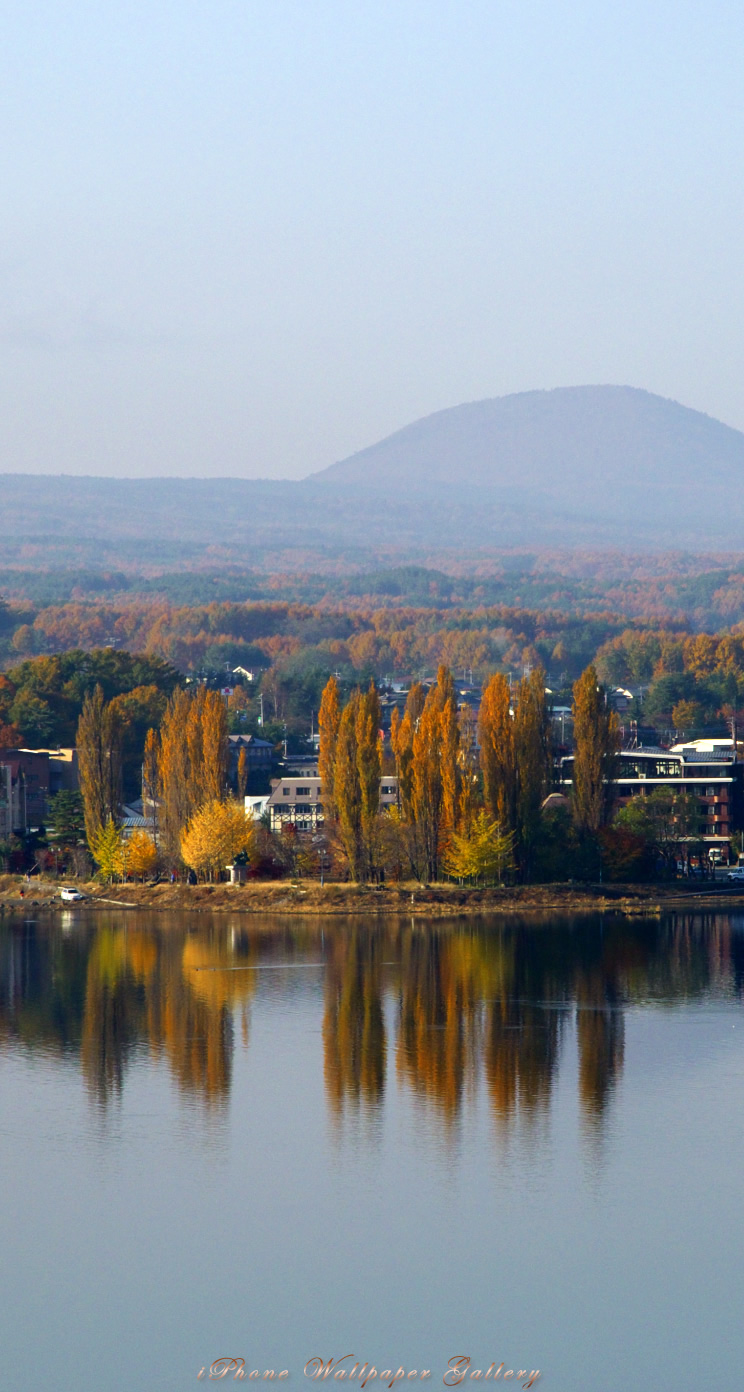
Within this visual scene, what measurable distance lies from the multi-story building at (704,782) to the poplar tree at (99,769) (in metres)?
12.1

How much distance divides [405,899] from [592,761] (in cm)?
605

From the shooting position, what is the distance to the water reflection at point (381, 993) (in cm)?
2477

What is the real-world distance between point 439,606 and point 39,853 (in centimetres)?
13635

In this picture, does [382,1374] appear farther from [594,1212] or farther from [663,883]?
[663,883]

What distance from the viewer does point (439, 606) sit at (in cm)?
18450

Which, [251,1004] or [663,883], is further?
[663,883]

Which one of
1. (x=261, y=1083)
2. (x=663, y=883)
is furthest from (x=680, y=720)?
(x=261, y=1083)

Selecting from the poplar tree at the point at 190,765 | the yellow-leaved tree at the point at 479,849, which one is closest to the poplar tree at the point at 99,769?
the poplar tree at the point at 190,765

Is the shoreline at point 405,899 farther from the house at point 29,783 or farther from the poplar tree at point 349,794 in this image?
the house at point 29,783

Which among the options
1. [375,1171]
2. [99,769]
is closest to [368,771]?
[99,769]

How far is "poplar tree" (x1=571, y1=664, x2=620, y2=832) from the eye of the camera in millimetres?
44688

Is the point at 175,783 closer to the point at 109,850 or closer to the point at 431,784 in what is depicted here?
the point at 109,850

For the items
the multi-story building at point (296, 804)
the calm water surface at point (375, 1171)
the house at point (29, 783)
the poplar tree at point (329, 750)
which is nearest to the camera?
the calm water surface at point (375, 1171)

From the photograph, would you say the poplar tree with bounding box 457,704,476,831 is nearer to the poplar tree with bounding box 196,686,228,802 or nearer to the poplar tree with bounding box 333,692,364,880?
the poplar tree with bounding box 333,692,364,880
